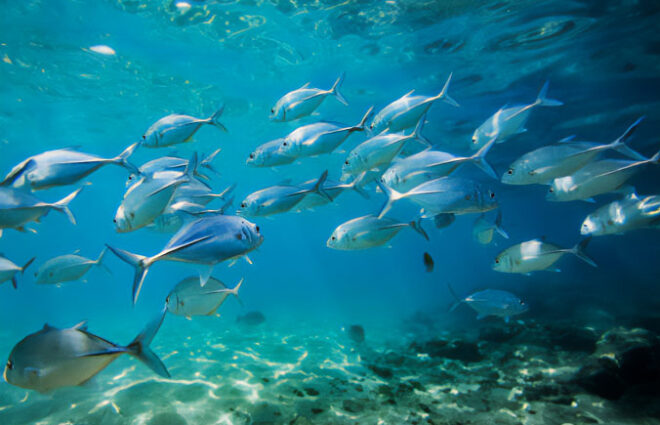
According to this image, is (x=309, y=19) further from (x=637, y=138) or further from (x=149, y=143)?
(x=637, y=138)

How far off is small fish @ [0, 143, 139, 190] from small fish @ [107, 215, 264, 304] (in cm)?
167

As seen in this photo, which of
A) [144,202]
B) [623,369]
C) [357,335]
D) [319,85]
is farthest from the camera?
[319,85]

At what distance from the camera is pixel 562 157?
3953mm

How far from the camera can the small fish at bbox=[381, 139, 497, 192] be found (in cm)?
406

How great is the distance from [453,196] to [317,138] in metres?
1.95

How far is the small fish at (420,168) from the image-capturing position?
4.06 metres

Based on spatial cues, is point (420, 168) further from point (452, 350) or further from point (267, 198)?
point (452, 350)

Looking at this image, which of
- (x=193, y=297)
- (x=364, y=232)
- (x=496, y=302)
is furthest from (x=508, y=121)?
(x=193, y=297)

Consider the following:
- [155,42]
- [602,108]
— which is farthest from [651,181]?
[155,42]

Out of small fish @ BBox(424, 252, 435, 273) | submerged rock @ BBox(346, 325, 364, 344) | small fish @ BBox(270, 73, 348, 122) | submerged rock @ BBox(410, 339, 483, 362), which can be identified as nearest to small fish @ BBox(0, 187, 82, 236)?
small fish @ BBox(270, 73, 348, 122)

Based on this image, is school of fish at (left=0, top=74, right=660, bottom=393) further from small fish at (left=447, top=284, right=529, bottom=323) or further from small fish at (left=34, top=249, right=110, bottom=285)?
small fish at (left=447, top=284, right=529, bottom=323)

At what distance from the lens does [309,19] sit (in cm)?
1170

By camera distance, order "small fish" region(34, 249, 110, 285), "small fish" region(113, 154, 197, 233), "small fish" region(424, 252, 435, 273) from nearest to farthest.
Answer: "small fish" region(113, 154, 197, 233)
"small fish" region(424, 252, 435, 273)
"small fish" region(34, 249, 110, 285)

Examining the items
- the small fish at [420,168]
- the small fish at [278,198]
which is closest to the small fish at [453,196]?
the small fish at [420,168]
